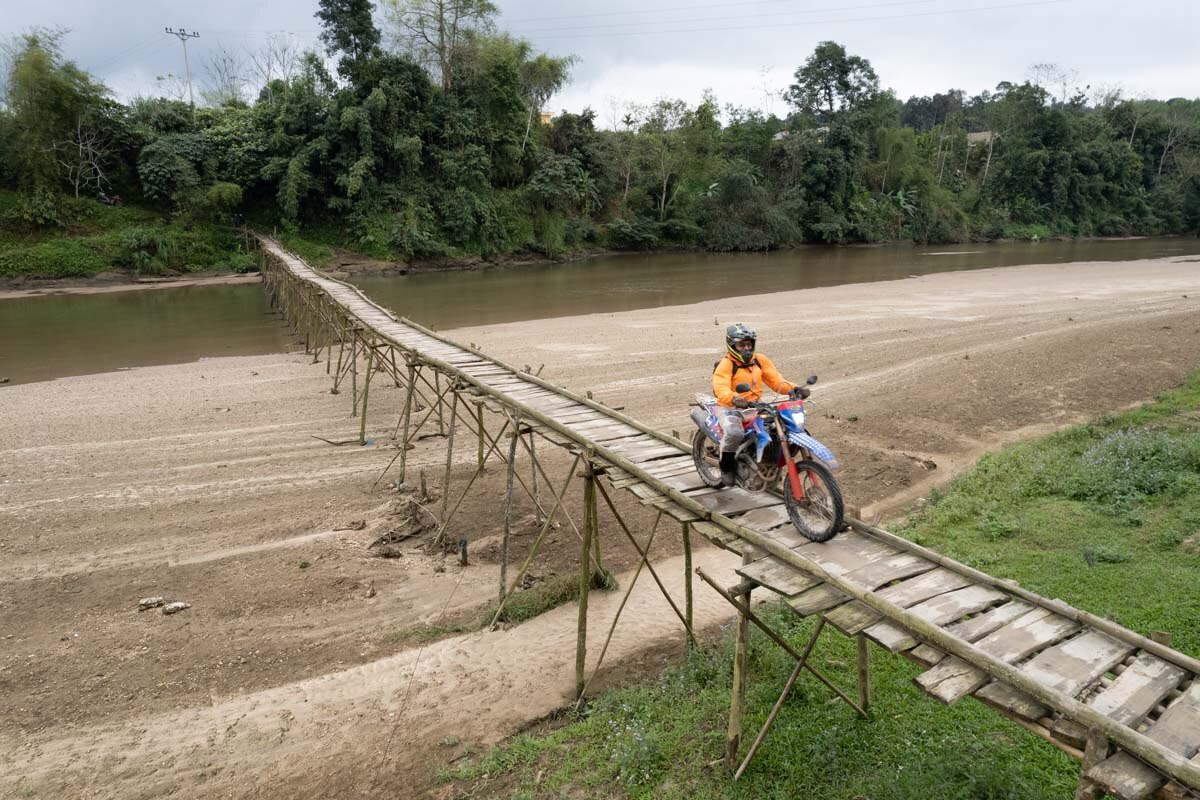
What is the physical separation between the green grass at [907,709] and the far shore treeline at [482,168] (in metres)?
36.7

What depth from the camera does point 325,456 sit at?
42.9ft

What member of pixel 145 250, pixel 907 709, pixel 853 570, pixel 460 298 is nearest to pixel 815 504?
pixel 853 570

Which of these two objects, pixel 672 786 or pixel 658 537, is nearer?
pixel 672 786

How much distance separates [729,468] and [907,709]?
8.04 ft

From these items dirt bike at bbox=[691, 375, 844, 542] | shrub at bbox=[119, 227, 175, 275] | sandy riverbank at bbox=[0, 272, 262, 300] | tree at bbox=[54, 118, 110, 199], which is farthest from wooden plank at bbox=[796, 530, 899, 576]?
tree at bbox=[54, 118, 110, 199]

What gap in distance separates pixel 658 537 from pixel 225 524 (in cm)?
646

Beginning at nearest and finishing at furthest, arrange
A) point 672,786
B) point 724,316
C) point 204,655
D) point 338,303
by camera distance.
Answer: point 672,786 → point 204,655 → point 338,303 → point 724,316

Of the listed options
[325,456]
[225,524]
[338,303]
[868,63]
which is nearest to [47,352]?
[338,303]

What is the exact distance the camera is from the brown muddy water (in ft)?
73.6

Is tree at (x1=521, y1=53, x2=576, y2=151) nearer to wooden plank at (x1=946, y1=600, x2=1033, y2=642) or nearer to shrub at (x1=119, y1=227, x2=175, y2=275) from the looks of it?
shrub at (x1=119, y1=227, x2=175, y2=275)

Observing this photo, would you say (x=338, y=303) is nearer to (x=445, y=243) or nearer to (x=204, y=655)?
(x=204, y=655)

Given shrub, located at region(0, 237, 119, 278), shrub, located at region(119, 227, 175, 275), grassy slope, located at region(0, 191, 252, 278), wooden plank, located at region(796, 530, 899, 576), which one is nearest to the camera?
wooden plank, located at region(796, 530, 899, 576)

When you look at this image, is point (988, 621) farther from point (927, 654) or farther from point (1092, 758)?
point (1092, 758)

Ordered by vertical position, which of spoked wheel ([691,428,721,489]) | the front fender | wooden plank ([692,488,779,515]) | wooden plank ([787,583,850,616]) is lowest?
wooden plank ([787,583,850,616])
